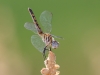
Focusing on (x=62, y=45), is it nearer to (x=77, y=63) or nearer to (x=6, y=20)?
(x=77, y=63)

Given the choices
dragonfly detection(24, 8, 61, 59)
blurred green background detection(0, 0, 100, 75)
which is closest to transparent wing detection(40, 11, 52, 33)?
dragonfly detection(24, 8, 61, 59)

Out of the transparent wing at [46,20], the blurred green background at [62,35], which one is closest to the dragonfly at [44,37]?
the transparent wing at [46,20]

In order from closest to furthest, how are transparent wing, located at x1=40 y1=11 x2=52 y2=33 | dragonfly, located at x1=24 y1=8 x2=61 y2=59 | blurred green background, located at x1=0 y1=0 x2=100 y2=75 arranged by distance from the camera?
dragonfly, located at x1=24 y1=8 x2=61 y2=59 → transparent wing, located at x1=40 y1=11 x2=52 y2=33 → blurred green background, located at x1=0 y1=0 x2=100 y2=75

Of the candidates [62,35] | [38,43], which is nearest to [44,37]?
[38,43]

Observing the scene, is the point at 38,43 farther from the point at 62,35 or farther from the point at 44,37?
the point at 62,35

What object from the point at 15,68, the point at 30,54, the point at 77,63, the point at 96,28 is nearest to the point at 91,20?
the point at 96,28

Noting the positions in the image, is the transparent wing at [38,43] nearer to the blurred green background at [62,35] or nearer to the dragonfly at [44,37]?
the dragonfly at [44,37]

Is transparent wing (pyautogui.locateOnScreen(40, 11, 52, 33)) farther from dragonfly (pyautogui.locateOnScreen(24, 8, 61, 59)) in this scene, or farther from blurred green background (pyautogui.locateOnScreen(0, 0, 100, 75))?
blurred green background (pyautogui.locateOnScreen(0, 0, 100, 75))
